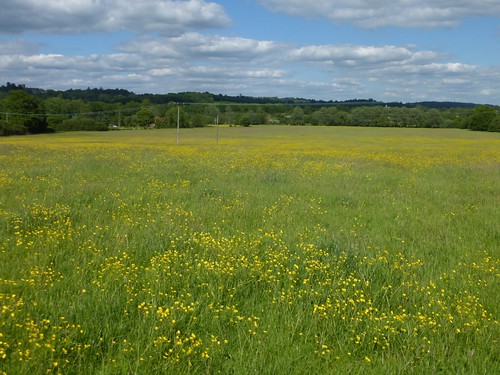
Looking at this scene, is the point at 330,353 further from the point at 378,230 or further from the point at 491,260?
the point at 378,230

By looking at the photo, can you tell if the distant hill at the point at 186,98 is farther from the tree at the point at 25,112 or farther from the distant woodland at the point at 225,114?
the tree at the point at 25,112

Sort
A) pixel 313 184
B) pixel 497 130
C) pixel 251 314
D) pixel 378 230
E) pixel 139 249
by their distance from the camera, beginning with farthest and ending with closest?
pixel 497 130 → pixel 313 184 → pixel 378 230 → pixel 139 249 → pixel 251 314

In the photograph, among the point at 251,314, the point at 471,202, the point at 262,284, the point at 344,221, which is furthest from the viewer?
the point at 471,202

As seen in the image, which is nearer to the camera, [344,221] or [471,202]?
[344,221]

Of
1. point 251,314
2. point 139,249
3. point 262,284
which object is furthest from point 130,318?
point 139,249

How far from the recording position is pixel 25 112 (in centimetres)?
6894

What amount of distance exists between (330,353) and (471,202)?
9227 mm

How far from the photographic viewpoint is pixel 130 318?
13.4 feet

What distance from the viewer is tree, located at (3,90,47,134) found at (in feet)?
221

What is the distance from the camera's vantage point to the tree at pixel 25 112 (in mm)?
67375

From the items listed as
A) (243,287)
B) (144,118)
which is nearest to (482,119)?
(144,118)

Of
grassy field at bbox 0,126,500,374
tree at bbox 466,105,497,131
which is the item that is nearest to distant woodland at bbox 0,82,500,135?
tree at bbox 466,105,497,131

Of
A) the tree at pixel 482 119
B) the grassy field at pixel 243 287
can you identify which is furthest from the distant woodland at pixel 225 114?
the grassy field at pixel 243 287

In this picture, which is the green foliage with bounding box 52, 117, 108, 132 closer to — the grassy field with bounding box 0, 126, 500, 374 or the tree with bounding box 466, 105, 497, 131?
the grassy field with bounding box 0, 126, 500, 374
